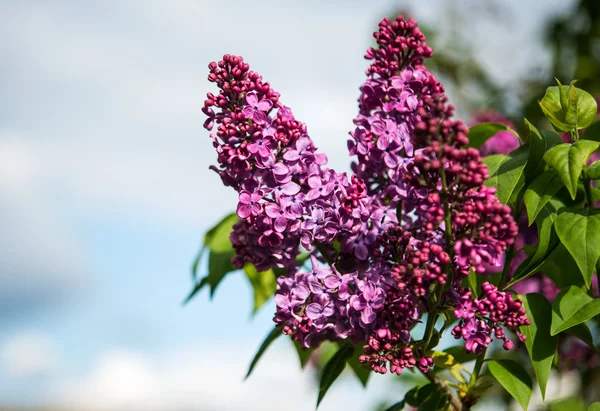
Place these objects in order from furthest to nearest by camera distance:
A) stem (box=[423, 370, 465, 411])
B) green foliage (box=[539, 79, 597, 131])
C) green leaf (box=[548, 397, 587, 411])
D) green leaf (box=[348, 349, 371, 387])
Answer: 1. green leaf (box=[548, 397, 587, 411])
2. green leaf (box=[348, 349, 371, 387])
3. stem (box=[423, 370, 465, 411])
4. green foliage (box=[539, 79, 597, 131])

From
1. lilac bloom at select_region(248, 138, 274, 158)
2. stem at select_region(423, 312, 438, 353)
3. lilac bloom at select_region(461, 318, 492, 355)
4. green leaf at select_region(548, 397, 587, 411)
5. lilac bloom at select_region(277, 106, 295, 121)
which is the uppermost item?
lilac bloom at select_region(277, 106, 295, 121)

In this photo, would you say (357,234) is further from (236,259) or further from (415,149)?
(236,259)

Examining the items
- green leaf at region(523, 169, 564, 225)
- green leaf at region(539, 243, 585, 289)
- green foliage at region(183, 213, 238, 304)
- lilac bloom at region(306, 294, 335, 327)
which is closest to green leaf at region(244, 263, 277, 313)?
green foliage at region(183, 213, 238, 304)

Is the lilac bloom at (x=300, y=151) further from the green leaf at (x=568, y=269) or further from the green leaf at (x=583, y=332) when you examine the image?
the green leaf at (x=583, y=332)

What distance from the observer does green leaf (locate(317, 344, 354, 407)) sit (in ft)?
5.65

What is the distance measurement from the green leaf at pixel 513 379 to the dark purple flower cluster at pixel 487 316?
0.58 ft

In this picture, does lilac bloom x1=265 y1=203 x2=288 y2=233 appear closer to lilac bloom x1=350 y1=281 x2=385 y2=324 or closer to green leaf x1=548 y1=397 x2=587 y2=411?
lilac bloom x1=350 y1=281 x2=385 y2=324

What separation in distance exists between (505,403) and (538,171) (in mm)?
2515

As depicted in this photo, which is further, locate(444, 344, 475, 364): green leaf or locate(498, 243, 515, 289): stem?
locate(444, 344, 475, 364): green leaf

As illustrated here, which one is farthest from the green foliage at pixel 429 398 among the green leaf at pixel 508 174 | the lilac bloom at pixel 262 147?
the lilac bloom at pixel 262 147

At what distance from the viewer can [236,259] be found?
5.64 ft

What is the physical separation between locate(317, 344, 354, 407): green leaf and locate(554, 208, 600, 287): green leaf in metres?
0.57

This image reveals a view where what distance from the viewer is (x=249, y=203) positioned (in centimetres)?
147

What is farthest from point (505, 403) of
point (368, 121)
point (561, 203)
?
point (368, 121)
